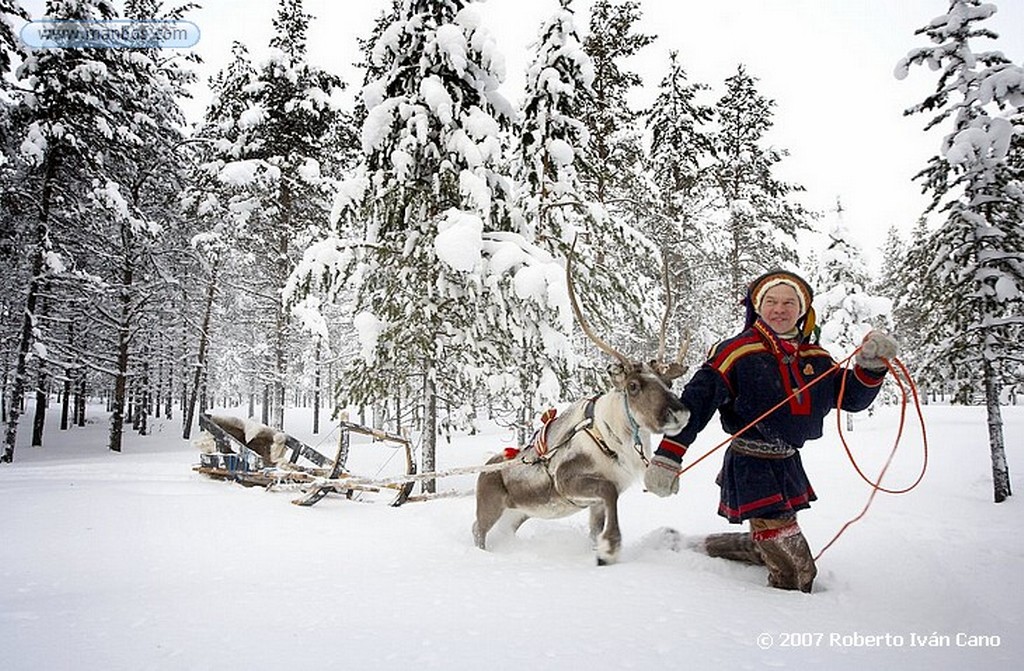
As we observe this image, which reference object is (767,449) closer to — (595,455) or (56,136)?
(595,455)

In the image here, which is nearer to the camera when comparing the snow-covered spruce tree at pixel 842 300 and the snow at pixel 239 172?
the snow at pixel 239 172

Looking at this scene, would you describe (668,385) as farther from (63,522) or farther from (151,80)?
(151,80)

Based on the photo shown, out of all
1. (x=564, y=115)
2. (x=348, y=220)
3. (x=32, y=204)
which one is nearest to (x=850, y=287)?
(x=564, y=115)

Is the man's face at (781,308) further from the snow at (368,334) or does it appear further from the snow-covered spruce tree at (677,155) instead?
the snow-covered spruce tree at (677,155)

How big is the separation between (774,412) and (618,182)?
1265 centimetres

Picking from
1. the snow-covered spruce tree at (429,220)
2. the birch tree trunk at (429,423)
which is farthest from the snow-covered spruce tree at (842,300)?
the birch tree trunk at (429,423)

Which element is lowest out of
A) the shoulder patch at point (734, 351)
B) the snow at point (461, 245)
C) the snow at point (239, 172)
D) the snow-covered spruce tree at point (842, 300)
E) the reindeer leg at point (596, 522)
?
the reindeer leg at point (596, 522)

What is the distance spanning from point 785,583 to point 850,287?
2439 cm

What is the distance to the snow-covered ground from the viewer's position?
2.33 metres

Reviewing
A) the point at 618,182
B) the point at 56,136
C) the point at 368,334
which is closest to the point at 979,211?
the point at 618,182

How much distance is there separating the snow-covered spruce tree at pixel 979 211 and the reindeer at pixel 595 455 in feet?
32.1

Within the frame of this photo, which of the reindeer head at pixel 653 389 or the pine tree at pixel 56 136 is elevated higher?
the pine tree at pixel 56 136

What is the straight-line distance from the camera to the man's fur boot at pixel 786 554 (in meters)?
3.57

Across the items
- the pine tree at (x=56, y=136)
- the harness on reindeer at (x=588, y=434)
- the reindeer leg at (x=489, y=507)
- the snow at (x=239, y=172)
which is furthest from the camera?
the snow at (x=239, y=172)
